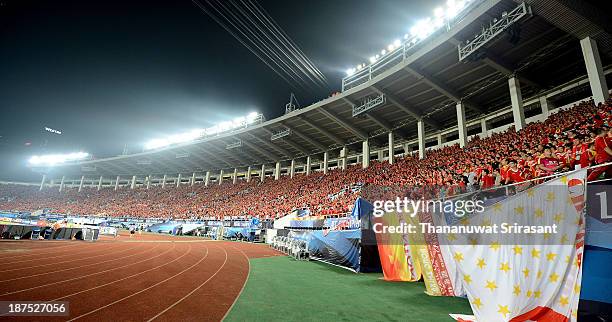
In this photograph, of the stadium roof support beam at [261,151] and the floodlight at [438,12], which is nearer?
the floodlight at [438,12]

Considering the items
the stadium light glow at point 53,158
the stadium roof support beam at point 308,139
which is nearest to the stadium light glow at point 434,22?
the stadium roof support beam at point 308,139

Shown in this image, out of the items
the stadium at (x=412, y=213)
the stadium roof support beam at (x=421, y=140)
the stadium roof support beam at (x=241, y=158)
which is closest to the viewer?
the stadium at (x=412, y=213)

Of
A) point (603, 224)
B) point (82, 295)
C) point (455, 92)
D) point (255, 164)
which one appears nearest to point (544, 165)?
point (603, 224)

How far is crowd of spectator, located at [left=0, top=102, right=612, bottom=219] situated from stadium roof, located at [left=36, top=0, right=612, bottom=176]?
3.20m

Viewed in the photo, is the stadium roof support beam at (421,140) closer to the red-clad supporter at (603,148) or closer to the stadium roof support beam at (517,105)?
the stadium roof support beam at (517,105)

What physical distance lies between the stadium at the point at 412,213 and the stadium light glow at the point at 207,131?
46cm

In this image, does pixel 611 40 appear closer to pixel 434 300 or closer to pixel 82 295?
pixel 434 300

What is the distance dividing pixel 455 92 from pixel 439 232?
18484mm

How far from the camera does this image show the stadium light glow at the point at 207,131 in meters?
36.3

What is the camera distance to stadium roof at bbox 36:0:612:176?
13578 mm

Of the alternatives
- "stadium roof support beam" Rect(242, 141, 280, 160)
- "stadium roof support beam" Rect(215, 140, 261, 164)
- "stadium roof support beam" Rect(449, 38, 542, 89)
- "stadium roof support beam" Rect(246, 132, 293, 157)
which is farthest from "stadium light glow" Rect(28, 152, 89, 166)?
"stadium roof support beam" Rect(449, 38, 542, 89)

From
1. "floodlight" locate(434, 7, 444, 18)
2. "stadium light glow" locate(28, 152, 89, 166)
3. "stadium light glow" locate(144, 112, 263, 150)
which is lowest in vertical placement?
"stadium light glow" locate(28, 152, 89, 166)

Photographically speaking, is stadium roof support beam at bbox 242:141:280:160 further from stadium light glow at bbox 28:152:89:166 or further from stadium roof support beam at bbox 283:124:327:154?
stadium light glow at bbox 28:152:89:166

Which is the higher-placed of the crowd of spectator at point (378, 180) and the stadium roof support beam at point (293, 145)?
the stadium roof support beam at point (293, 145)
